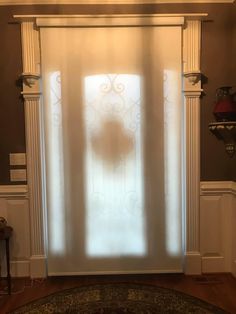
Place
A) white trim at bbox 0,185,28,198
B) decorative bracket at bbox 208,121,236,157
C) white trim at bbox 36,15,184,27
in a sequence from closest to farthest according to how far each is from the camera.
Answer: decorative bracket at bbox 208,121,236,157 < white trim at bbox 36,15,184,27 < white trim at bbox 0,185,28,198

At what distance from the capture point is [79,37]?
3025 mm

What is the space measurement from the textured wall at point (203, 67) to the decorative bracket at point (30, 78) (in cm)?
13

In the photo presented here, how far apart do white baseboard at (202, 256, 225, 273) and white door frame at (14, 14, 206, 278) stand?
72 millimetres

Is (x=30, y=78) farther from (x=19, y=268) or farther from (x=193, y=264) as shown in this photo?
(x=193, y=264)

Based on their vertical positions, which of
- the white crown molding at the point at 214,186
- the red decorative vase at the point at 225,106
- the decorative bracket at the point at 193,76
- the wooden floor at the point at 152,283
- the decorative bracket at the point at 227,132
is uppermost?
the decorative bracket at the point at 193,76

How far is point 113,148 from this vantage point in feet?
10.1

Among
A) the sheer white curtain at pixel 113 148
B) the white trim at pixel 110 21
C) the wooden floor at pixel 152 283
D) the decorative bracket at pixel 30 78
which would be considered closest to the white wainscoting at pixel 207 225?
the wooden floor at pixel 152 283

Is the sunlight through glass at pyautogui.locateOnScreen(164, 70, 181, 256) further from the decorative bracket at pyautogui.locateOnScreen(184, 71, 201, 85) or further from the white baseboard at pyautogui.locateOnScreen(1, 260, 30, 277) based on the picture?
the white baseboard at pyautogui.locateOnScreen(1, 260, 30, 277)

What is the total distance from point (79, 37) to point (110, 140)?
1016mm

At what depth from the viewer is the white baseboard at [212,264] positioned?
10.4ft

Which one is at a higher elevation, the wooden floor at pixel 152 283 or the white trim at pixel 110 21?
the white trim at pixel 110 21

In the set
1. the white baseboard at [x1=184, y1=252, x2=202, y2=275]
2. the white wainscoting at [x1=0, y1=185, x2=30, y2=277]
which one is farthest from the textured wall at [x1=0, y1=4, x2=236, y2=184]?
the white baseboard at [x1=184, y1=252, x2=202, y2=275]

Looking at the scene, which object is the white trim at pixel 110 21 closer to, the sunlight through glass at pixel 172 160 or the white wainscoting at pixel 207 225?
the sunlight through glass at pixel 172 160

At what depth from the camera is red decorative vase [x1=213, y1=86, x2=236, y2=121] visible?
114 inches
